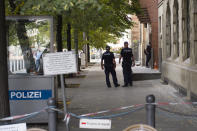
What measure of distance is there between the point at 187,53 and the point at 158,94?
183cm

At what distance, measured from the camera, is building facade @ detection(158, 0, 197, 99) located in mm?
11914

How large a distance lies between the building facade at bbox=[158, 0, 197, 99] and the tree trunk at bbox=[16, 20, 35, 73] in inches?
197

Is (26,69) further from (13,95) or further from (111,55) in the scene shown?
(111,55)

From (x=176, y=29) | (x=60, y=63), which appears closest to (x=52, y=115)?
(x=60, y=63)

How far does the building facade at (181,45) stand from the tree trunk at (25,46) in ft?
16.4

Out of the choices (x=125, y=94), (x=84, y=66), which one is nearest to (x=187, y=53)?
(x=125, y=94)

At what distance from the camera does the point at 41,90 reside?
8.52 meters

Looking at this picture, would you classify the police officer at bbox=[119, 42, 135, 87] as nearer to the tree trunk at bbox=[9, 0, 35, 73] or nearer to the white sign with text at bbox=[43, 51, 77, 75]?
the tree trunk at bbox=[9, 0, 35, 73]

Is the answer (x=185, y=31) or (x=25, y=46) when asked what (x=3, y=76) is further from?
(x=185, y=31)

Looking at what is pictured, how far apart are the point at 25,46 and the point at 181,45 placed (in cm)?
741

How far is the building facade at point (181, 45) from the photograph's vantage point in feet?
39.1

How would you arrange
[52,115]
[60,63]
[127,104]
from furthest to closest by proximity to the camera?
[127,104], [60,63], [52,115]

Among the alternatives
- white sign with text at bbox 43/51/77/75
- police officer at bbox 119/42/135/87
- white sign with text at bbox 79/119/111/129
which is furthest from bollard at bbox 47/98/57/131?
police officer at bbox 119/42/135/87

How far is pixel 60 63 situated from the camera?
22.8ft
